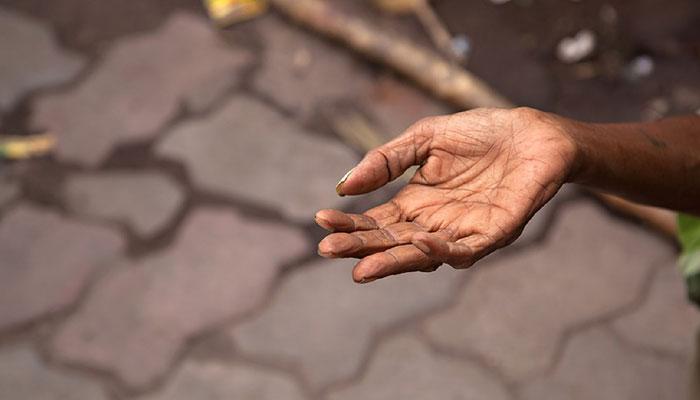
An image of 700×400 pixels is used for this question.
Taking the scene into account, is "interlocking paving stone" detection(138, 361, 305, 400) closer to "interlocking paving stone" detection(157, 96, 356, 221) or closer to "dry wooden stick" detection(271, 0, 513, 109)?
"interlocking paving stone" detection(157, 96, 356, 221)

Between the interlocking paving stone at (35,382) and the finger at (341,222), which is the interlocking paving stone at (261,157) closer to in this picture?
the interlocking paving stone at (35,382)

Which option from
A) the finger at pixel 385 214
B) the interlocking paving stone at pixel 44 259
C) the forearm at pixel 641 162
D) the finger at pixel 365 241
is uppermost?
the forearm at pixel 641 162

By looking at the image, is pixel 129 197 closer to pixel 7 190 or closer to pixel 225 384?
pixel 7 190

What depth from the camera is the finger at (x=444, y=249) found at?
1331 mm

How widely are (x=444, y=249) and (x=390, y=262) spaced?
0.10 meters

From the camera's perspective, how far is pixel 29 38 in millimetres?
3299

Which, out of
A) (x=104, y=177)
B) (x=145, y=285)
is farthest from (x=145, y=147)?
(x=145, y=285)

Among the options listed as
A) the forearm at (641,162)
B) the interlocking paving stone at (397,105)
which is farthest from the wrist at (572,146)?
the interlocking paving stone at (397,105)

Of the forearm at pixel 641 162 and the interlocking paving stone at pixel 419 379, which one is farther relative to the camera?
the interlocking paving stone at pixel 419 379

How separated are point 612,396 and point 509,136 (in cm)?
119

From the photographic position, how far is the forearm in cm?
149

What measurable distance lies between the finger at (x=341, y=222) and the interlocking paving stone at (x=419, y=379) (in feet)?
3.57

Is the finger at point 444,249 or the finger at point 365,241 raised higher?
the finger at point 444,249

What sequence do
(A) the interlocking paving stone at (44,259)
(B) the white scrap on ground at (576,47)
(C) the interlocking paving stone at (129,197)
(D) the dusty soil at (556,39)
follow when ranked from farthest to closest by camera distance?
(B) the white scrap on ground at (576,47), (D) the dusty soil at (556,39), (C) the interlocking paving stone at (129,197), (A) the interlocking paving stone at (44,259)
